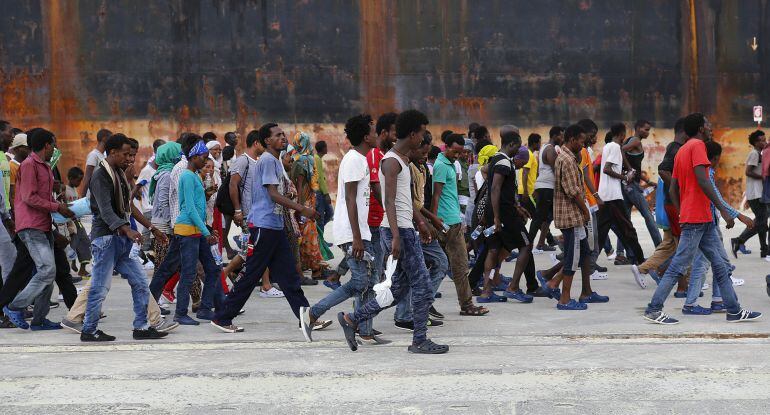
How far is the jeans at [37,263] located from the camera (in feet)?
27.1

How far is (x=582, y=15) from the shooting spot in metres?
18.9

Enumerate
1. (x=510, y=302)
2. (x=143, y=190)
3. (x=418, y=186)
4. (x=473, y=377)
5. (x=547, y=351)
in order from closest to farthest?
(x=473, y=377)
(x=547, y=351)
(x=418, y=186)
(x=510, y=302)
(x=143, y=190)

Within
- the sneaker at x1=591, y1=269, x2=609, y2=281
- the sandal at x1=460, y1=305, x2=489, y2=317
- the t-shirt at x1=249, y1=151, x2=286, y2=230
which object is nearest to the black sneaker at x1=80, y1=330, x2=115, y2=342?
the t-shirt at x1=249, y1=151, x2=286, y2=230

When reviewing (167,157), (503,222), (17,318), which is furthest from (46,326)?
(503,222)

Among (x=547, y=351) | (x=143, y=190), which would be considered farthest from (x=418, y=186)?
(x=143, y=190)

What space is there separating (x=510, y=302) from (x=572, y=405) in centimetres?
399

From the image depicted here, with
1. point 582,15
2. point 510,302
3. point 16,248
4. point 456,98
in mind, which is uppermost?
point 582,15

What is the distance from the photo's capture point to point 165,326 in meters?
8.29

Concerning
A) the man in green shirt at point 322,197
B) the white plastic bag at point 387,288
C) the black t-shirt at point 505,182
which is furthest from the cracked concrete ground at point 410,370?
→ the man in green shirt at point 322,197

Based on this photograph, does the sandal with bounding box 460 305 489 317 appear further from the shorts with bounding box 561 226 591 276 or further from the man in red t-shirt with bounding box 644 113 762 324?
the man in red t-shirt with bounding box 644 113 762 324

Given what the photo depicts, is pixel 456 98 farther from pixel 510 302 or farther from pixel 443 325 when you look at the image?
pixel 443 325

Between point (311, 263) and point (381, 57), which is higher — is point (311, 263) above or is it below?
below

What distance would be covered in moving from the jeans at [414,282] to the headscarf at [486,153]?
→ 10.5ft

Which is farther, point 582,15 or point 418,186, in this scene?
point 582,15
